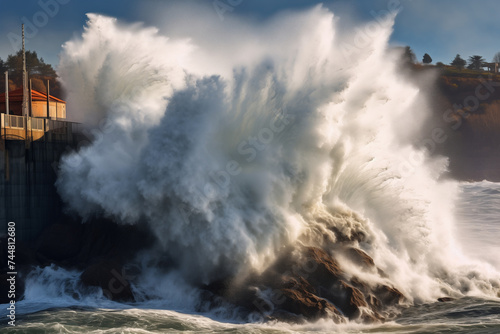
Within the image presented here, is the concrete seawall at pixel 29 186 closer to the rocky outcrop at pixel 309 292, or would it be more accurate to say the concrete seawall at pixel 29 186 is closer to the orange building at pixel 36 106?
the orange building at pixel 36 106

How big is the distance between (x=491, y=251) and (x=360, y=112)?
9.30m

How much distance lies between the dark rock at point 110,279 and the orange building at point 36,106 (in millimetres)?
9090

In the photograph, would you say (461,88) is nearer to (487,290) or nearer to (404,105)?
(404,105)

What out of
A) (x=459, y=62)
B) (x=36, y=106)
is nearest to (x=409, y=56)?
(x=459, y=62)

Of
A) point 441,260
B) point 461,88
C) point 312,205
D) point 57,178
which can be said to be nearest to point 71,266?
point 57,178

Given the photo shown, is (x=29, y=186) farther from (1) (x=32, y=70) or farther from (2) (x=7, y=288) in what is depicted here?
(1) (x=32, y=70)

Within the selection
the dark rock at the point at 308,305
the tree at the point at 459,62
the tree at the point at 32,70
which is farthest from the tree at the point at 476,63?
the dark rock at the point at 308,305

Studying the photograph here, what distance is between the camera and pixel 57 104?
89.4 feet

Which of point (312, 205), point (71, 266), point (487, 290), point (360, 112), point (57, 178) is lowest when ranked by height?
point (487, 290)

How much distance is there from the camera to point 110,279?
19.2 m

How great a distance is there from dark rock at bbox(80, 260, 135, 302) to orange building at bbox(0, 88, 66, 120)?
29.8ft

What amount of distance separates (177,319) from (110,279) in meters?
3.17

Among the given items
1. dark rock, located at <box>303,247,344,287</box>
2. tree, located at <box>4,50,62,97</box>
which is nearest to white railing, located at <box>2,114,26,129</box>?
dark rock, located at <box>303,247,344,287</box>

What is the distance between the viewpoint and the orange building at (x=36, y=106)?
2572 cm
